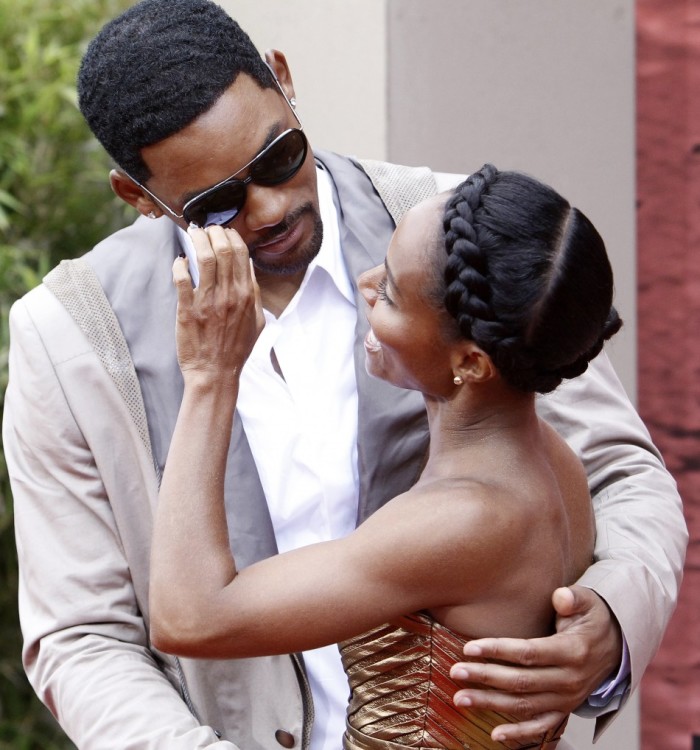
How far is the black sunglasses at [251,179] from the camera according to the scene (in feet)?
7.90

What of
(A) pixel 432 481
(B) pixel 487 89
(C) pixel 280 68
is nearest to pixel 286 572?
(A) pixel 432 481

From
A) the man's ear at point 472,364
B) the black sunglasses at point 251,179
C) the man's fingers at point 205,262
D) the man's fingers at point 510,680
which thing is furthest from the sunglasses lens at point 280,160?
the man's fingers at point 510,680

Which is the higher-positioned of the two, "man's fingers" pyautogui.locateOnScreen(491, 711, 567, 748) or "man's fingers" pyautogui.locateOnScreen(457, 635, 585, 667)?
"man's fingers" pyautogui.locateOnScreen(457, 635, 585, 667)

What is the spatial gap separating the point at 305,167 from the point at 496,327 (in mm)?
743

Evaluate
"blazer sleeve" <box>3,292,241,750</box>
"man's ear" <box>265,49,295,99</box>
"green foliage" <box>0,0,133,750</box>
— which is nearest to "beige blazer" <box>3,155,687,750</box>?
"blazer sleeve" <box>3,292,241,750</box>

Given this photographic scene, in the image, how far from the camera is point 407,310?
6.65 feet

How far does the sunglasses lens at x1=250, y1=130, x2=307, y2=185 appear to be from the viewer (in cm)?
241

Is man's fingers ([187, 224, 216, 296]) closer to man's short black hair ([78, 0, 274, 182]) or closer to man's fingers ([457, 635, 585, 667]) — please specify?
man's short black hair ([78, 0, 274, 182])

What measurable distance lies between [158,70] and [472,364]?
0.88 meters

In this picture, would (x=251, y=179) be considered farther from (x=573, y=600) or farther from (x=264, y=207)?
(x=573, y=600)

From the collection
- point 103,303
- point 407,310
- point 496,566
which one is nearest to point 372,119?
point 103,303

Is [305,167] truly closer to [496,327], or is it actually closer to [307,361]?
[307,361]

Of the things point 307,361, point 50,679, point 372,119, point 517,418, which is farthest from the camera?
point 372,119

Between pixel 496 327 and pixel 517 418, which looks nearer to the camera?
pixel 496 327
